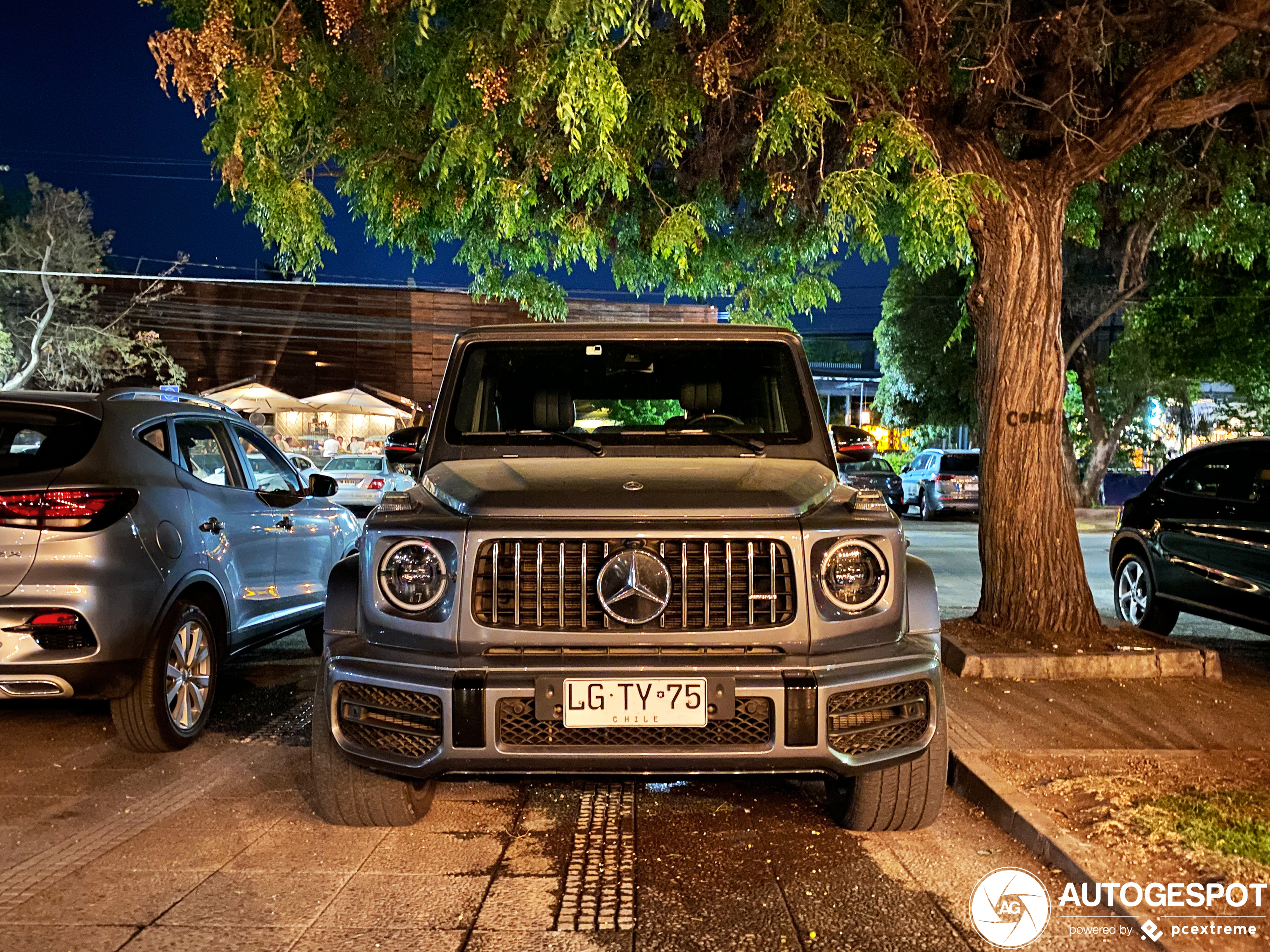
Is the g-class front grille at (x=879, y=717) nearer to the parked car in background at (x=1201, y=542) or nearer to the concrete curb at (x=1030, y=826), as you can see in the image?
the concrete curb at (x=1030, y=826)

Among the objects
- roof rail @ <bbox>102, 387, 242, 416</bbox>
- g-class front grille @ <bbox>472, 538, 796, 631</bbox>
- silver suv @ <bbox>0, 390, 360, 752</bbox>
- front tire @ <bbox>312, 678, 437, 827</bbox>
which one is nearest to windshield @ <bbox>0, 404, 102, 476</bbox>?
silver suv @ <bbox>0, 390, 360, 752</bbox>

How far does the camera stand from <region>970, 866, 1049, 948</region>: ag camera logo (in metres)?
3.53

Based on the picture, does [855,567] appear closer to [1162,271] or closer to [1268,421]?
[1162,271]

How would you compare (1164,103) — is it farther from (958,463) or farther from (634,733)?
(958,463)

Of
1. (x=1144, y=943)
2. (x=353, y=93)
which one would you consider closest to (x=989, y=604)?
(x=1144, y=943)

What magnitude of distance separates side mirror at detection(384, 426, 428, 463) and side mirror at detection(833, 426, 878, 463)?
1960 mm

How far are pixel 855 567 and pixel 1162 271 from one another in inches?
850

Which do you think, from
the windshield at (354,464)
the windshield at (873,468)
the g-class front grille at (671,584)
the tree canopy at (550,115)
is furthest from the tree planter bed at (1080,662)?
the windshield at (873,468)

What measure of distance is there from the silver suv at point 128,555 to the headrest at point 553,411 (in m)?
1.93

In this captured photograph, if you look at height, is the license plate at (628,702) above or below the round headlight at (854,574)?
below

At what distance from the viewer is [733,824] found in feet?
15.1

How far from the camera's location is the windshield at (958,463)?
27.8 m

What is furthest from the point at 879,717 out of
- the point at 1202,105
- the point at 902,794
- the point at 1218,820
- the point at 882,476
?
the point at 882,476

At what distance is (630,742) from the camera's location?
147 inches
